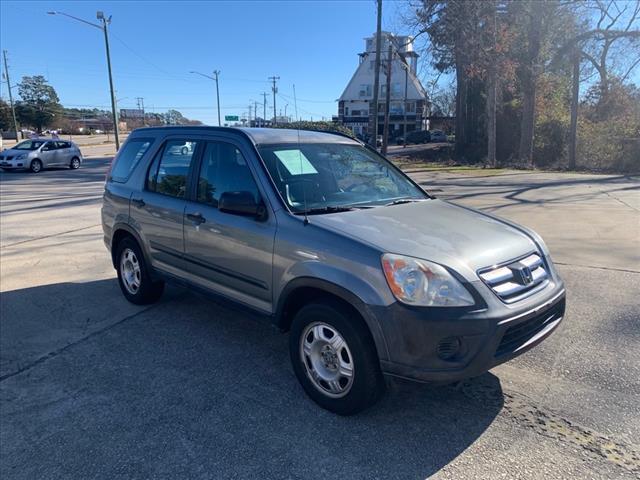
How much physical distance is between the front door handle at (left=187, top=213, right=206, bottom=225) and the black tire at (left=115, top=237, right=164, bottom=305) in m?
1.12

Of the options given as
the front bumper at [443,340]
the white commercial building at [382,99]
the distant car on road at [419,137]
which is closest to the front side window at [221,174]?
the front bumper at [443,340]

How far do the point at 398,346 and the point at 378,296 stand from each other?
299 mm

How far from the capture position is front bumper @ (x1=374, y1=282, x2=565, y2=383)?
268 centimetres

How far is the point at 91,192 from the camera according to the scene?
1620 centimetres

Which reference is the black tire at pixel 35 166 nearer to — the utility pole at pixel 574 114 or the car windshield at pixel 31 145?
the car windshield at pixel 31 145

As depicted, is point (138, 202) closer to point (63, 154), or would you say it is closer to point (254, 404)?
point (254, 404)

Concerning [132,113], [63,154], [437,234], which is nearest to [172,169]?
[437,234]

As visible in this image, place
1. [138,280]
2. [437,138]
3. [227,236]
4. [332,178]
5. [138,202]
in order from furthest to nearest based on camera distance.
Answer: [437,138] < [138,280] < [138,202] < [332,178] < [227,236]

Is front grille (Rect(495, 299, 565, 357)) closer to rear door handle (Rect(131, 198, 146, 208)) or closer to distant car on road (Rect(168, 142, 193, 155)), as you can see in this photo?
distant car on road (Rect(168, 142, 193, 155))

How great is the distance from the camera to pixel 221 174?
407 cm

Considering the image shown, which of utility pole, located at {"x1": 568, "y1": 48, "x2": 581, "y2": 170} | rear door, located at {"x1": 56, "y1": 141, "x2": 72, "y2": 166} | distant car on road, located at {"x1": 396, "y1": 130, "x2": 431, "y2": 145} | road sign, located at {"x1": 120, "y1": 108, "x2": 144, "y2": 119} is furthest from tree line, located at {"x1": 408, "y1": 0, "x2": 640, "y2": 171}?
road sign, located at {"x1": 120, "y1": 108, "x2": 144, "y2": 119}

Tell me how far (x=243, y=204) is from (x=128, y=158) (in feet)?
8.46

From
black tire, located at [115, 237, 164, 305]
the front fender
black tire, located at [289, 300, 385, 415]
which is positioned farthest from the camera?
black tire, located at [115, 237, 164, 305]

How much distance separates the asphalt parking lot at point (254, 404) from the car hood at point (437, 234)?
0.80m
